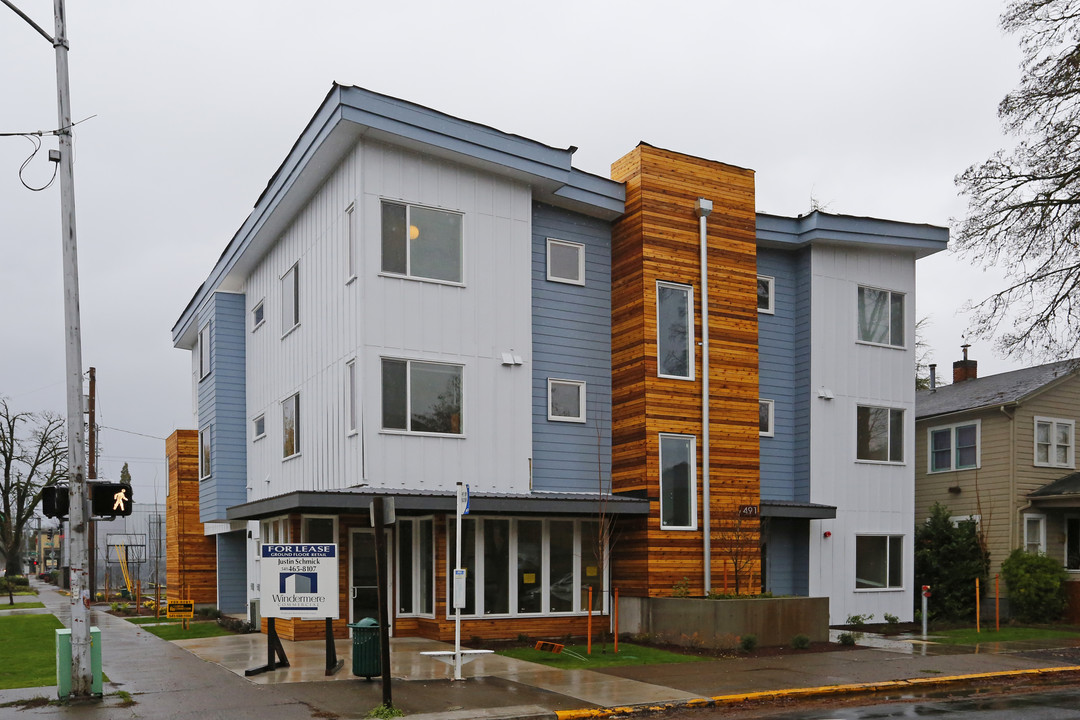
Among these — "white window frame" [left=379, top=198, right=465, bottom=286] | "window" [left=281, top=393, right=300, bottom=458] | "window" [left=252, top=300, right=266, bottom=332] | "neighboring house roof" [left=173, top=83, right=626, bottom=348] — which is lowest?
"window" [left=281, top=393, right=300, bottom=458]

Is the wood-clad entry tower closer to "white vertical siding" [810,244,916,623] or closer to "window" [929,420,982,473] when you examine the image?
"white vertical siding" [810,244,916,623]

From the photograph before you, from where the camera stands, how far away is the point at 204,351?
30156mm

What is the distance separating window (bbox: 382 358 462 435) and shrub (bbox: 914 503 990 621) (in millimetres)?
13839

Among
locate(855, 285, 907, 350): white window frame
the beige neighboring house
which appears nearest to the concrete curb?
locate(855, 285, 907, 350): white window frame

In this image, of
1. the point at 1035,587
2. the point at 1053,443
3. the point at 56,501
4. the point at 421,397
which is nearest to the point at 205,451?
the point at 421,397

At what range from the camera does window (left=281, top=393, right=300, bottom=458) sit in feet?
75.0

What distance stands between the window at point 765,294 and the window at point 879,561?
576 centimetres

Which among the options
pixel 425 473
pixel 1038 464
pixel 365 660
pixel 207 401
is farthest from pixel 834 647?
pixel 207 401

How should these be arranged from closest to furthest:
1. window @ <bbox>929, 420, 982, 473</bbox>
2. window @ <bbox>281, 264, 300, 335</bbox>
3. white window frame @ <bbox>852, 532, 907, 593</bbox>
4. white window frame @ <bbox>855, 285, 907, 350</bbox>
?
1. window @ <bbox>281, 264, 300, 335</bbox>
2. white window frame @ <bbox>852, 532, 907, 593</bbox>
3. white window frame @ <bbox>855, 285, 907, 350</bbox>
4. window @ <bbox>929, 420, 982, 473</bbox>

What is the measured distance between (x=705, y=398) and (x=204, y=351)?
1587cm

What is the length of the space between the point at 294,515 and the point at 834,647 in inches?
421

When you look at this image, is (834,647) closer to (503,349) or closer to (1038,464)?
(503,349)

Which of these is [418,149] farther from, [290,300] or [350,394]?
[290,300]

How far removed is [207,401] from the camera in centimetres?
2939
